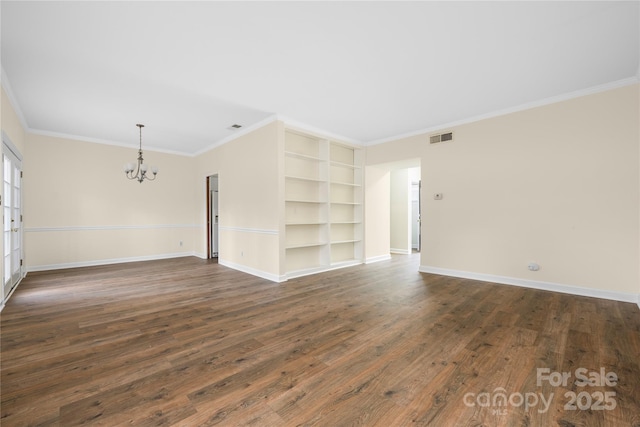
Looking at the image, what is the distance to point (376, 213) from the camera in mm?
6766

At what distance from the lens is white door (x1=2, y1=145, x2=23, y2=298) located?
3.93m

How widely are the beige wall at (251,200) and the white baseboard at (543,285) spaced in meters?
3.11

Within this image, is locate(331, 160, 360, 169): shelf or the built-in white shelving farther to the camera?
locate(331, 160, 360, 169): shelf

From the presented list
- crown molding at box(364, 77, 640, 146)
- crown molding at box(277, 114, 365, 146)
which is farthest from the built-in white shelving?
crown molding at box(364, 77, 640, 146)

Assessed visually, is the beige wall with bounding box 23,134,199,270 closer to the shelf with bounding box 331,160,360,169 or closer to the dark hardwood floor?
→ the dark hardwood floor

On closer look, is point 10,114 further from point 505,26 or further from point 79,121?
point 505,26

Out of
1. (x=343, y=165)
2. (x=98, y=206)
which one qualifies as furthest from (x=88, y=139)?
(x=343, y=165)

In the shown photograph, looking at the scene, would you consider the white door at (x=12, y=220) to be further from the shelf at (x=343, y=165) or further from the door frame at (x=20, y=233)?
the shelf at (x=343, y=165)

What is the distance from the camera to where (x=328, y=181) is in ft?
18.5

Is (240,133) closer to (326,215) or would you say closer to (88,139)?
(326,215)

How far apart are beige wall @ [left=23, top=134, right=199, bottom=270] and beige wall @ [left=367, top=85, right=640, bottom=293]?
6343 mm

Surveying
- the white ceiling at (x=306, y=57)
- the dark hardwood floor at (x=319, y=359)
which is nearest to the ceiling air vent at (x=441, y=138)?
the white ceiling at (x=306, y=57)

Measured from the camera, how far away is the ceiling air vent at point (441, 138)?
5.11 m

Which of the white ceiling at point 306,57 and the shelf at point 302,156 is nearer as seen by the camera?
the white ceiling at point 306,57
